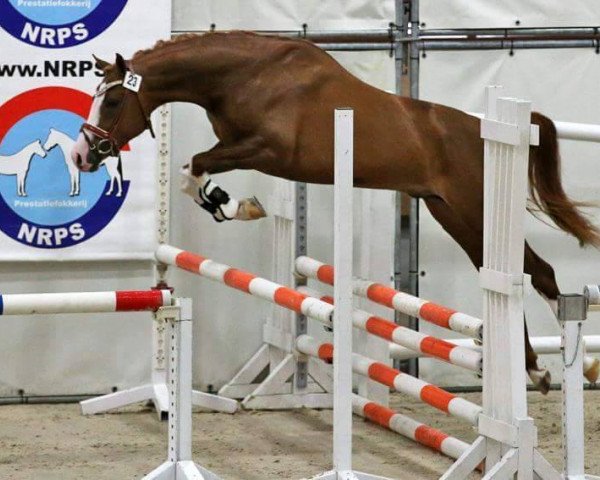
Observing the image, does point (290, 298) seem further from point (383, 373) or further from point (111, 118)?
point (111, 118)

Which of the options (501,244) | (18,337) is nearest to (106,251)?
(18,337)

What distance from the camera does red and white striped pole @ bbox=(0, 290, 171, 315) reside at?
3.38m

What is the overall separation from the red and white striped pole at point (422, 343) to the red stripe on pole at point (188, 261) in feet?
1.97

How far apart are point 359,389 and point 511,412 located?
60.3 inches

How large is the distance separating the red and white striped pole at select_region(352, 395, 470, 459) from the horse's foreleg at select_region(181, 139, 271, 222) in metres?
0.91

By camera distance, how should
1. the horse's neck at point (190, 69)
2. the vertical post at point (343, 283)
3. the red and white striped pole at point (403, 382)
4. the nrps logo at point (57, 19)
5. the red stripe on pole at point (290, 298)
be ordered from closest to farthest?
the vertical post at point (343, 283) → the red and white striped pole at point (403, 382) → the red stripe on pole at point (290, 298) → the horse's neck at point (190, 69) → the nrps logo at point (57, 19)

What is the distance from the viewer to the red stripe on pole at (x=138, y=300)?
3.39 meters

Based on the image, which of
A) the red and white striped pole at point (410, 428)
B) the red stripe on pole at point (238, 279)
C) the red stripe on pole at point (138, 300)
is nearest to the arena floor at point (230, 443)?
the red and white striped pole at point (410, 428)

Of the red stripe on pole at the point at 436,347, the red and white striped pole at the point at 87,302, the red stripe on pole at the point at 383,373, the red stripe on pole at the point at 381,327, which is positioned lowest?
the red stripe on pole at the point at 383,373

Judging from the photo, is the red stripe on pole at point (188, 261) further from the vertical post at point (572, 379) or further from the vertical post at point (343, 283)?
the vertical post at point (572, 379)

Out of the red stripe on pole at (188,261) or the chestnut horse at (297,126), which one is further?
the red stripe on pole at (188,261)

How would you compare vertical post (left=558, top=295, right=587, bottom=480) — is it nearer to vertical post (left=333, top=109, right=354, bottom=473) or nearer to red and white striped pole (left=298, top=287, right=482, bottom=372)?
red and white striped pole (left=298, top=287, right=482, bottom=372)

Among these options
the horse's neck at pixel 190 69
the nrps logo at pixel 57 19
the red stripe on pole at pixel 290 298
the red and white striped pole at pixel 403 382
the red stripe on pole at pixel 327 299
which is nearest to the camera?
the red and white striped pole at pixel 403 382

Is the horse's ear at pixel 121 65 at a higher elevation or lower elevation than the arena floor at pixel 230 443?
higher
